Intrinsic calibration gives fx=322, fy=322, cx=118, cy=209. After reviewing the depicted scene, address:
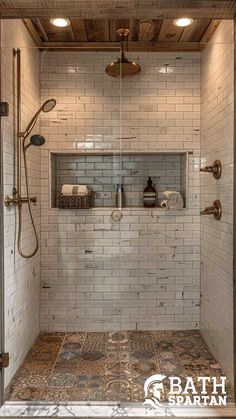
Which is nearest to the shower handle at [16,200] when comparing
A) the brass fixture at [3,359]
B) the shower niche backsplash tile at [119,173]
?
the shower niche backsplash tile at [119,173]

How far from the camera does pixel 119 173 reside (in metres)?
2.98

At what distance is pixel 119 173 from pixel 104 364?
1.60 meters

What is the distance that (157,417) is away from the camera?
1776mm

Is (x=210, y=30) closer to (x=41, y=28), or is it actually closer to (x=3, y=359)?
(x=41, y=28)

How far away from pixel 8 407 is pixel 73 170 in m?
1.83

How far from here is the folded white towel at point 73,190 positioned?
9.36 feet

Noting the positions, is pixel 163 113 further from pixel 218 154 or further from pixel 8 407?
pixel 8 407

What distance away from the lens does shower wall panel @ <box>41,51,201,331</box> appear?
2.83 m

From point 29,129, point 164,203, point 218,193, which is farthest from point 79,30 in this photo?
point 218,193

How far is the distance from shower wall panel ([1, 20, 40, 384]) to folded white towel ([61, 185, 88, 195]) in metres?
0.23

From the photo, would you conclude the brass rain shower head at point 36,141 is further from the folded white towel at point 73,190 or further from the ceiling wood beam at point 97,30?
the ceiling wood beam at point 97,30

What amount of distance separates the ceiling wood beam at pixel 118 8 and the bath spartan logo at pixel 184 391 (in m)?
2.18

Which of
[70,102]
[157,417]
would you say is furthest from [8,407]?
[70,102]

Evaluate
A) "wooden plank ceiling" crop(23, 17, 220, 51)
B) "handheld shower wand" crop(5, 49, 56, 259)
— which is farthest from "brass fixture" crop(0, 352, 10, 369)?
"wooden plank ceiling" crop(23, 17, 220, 51)
